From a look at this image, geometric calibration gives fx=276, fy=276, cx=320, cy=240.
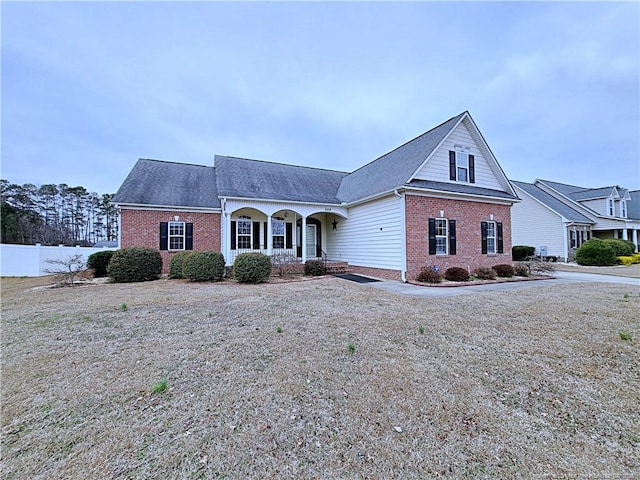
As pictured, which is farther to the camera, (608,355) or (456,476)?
(608,355)

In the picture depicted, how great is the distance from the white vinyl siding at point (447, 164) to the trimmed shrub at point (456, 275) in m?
4.28

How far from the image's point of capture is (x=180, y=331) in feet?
16.6

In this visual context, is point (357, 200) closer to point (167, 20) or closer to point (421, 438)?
point (167, 20)

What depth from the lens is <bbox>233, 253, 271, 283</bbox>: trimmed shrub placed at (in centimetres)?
1098

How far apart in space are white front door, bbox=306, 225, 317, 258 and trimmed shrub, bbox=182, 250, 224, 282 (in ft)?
23.4

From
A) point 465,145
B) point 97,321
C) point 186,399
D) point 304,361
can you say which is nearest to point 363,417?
point 304,361

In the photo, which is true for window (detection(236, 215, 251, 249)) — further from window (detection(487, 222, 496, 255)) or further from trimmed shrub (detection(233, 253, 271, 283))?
window (detection(487, 222, 496, 255))

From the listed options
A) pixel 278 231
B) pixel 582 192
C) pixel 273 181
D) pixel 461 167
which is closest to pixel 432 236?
pixel 461 167

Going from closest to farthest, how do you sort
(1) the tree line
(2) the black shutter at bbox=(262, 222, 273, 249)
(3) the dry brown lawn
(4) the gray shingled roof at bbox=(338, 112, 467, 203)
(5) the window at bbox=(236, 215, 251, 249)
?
(3) the dry brown lawn
(4) the gray shingled roof at bbox=(338, 112, 467, 203)
(5) the window at bbox=(236, 215, 251, 249)
(2) the black shutter at bbox=(262, 222, 273, 249)
(1) the tree line

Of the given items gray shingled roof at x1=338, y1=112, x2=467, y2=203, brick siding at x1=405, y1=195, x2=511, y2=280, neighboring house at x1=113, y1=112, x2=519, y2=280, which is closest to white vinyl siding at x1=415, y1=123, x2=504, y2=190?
neighboring house at x1=113, y1=112, x2=519, y2=280

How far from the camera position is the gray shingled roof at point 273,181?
14.8 metres

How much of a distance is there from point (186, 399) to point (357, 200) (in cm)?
1268

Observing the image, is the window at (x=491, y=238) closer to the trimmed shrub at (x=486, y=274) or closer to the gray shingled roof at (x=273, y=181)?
the trimmed shrub at (x=486, y=274)

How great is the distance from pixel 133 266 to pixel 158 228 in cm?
352
